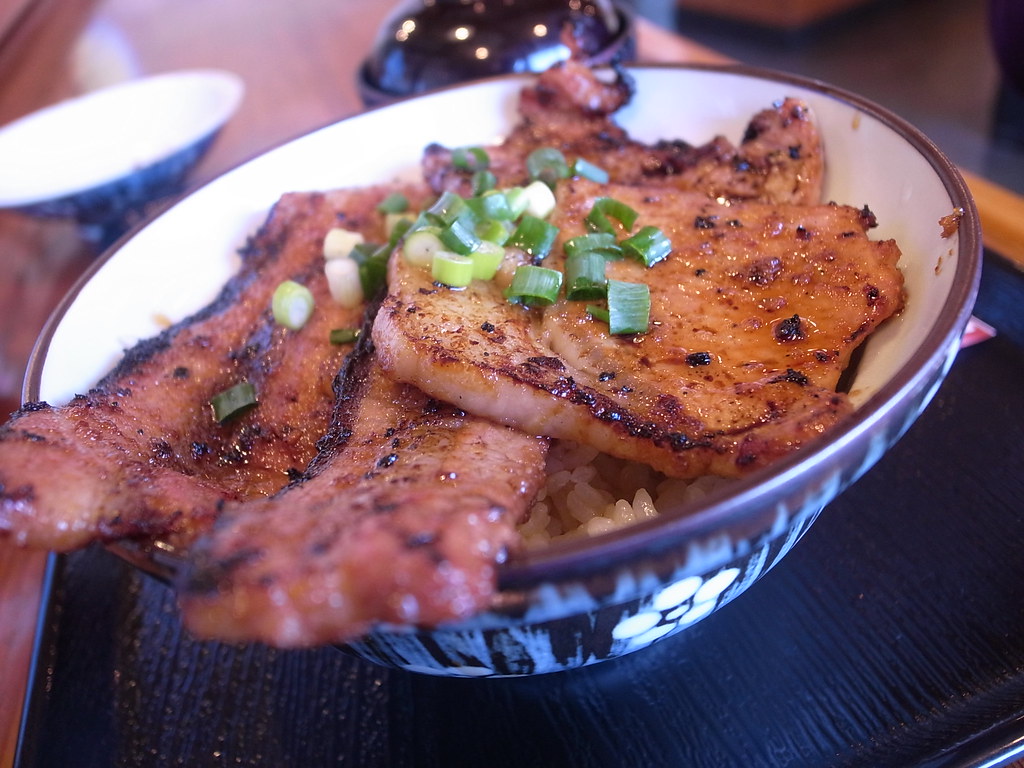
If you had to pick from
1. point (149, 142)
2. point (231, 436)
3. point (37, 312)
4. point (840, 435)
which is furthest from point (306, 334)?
point (149, 142)

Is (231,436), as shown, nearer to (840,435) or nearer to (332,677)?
(332,677)

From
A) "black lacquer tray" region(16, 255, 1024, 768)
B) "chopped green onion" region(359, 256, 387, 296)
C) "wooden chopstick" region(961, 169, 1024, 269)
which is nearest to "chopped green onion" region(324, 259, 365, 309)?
"chopped green onion" region(359, 256, 387, 296)

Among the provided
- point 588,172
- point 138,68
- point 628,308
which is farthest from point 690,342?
point 138,68

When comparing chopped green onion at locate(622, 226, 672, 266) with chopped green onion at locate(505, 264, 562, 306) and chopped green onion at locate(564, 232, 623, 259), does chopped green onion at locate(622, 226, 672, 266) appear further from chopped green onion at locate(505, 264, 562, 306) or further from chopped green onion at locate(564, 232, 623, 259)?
chopped green onion at locate(505, 264, 562, 306)

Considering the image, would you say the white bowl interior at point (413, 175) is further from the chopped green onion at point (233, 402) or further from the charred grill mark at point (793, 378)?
the chopped green onion at point (233, 402)

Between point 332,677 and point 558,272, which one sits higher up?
point 558,272

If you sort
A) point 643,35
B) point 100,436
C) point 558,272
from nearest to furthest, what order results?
point 100,436 < point 558,272 < point 643,35
